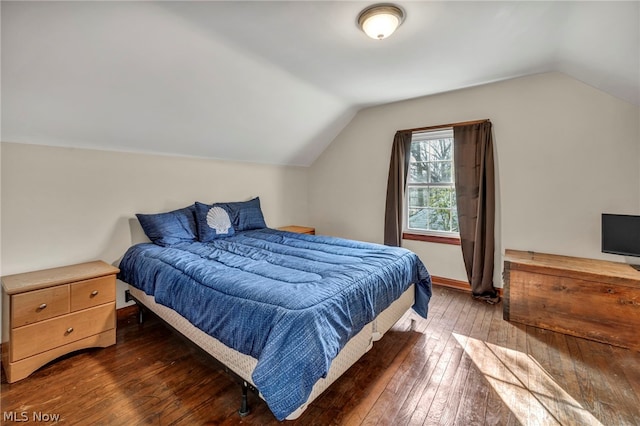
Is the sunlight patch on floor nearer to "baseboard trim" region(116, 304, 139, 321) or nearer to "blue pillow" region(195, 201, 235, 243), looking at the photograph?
"blue pillow" region(195, 201, 235, 243)

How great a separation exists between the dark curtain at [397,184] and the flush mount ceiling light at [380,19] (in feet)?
6.06

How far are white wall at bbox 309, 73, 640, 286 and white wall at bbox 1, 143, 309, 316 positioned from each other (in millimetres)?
2731

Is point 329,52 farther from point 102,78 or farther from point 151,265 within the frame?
point 151,265

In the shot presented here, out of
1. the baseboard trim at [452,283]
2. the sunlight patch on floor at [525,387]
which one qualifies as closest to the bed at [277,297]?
the sunlight patch on floor at [525,387]

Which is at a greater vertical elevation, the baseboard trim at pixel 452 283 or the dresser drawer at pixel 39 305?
the dresser drawer at pixel 39 305

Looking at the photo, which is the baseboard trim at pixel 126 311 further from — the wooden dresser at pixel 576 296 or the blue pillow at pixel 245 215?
the wooden dresser at pixel 576 296

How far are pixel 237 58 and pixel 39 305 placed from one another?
87.7 inches

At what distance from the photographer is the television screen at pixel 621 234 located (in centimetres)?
234

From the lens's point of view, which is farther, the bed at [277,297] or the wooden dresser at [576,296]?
the wooden dresser at [576,296]

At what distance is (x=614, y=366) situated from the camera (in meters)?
A: 1.94

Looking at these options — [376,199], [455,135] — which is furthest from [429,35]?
[376,199]

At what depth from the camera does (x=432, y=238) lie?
142 inches

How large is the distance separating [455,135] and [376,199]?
1.27 meters

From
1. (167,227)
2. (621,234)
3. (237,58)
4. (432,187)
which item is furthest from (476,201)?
(167,227)
